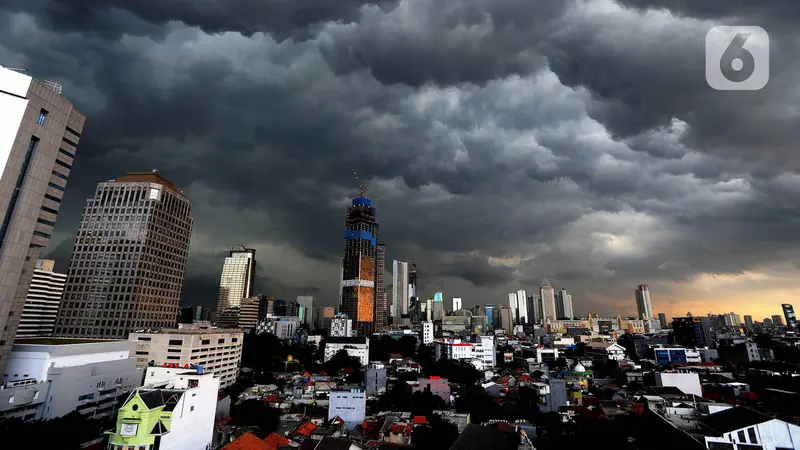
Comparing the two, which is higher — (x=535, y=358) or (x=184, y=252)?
(x=184, y=252)

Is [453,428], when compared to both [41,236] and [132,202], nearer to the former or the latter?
[41,236]

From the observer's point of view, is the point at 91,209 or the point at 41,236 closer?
the point at 41,236

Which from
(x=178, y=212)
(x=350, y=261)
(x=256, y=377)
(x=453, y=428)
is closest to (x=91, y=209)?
(x=178, y=212)

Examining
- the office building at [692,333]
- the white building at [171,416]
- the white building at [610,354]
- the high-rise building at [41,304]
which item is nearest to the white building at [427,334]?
the white building at [610,354]

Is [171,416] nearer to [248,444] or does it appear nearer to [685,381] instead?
[248,444]

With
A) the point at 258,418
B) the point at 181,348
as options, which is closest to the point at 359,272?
the point at 181,348

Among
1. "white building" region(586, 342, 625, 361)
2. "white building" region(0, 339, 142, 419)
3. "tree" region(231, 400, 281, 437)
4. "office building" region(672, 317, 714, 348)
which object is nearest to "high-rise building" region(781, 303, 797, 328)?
"office building" region(672, 317, 714, 348)

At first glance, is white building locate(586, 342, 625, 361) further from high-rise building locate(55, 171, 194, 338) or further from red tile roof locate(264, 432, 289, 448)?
high-rise building locate(55, 171, 194, 338)
